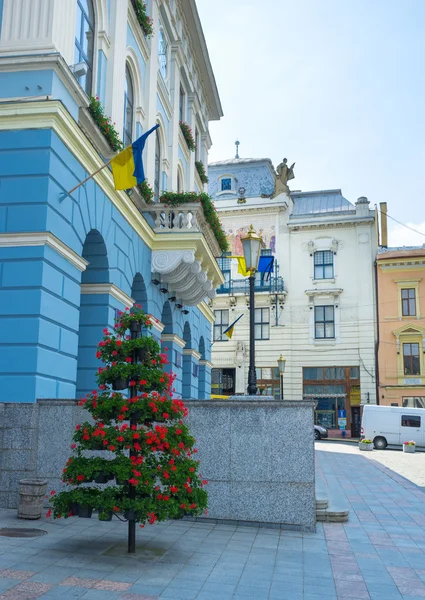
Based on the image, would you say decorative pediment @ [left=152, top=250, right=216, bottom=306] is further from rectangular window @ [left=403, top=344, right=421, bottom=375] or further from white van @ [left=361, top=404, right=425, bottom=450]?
rectangular window @ [left=403, top=344, right=421, bottom=375]

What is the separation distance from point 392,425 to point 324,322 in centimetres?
1234

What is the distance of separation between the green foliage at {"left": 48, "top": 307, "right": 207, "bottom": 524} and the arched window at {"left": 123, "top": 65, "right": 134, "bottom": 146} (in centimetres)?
907

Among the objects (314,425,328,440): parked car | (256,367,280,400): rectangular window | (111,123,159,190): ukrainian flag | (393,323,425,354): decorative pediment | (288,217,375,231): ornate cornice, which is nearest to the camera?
(111,123,159,190): ukrainian flag

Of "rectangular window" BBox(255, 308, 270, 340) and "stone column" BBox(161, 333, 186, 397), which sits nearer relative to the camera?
"stone column" BBox(161, 333, 186, 397)

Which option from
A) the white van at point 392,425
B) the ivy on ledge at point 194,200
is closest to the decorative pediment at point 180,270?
the ivy on ledge at point 194,200

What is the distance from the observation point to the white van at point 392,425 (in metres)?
34.0

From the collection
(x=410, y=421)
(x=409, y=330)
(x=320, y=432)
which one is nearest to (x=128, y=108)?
(x=410, y=421)

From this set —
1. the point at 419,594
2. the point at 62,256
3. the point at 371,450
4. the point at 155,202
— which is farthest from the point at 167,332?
the point at 371,450

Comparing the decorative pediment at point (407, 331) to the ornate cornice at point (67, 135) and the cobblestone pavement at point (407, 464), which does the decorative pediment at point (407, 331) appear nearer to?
the cobblestone pavement at point (407, 464)

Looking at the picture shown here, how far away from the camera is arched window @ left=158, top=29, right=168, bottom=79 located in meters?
19.3

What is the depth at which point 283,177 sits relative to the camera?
157 feet

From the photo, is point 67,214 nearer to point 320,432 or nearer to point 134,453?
point 134,453

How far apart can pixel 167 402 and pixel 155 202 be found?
9.84 meters

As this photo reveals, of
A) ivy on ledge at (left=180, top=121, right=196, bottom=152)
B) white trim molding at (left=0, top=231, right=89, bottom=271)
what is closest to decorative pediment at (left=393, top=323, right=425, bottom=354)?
ivy on ledge at (left=180, top=121, right=196, bottom=152)
